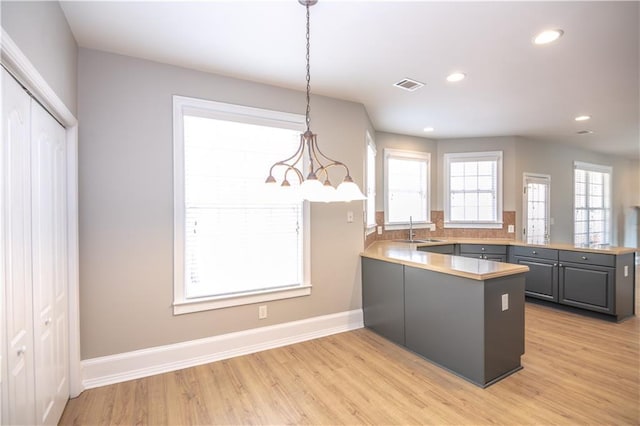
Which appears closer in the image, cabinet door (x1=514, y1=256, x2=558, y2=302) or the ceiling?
the ceiling

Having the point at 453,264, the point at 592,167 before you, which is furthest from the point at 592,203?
the point at 453,264

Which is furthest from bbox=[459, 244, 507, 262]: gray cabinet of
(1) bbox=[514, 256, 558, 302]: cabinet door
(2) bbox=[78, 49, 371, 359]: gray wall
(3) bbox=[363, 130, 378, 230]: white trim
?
(2) bbox=[78, 49, 371, 359]: gray wall

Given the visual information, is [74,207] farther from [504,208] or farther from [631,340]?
[504,208]

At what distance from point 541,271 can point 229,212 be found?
4.32 m

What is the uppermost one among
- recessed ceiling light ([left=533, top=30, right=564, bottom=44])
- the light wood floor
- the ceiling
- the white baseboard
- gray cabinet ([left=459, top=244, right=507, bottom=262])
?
the ceiling

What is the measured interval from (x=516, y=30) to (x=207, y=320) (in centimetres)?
334

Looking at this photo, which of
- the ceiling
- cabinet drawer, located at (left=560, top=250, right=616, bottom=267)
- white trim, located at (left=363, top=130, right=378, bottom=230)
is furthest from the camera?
white trim, located at (left=363, top=130, right=378, bottom=230)

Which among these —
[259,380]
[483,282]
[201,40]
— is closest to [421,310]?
[483,282]

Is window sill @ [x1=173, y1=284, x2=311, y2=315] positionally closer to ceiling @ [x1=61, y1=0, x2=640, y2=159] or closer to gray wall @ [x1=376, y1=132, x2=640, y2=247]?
ceiling @ [x1=61, y1=0, x2=640, y2=159]

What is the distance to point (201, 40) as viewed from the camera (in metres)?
2.39

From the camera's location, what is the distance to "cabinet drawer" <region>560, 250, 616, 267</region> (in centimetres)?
385

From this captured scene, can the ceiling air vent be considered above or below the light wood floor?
above

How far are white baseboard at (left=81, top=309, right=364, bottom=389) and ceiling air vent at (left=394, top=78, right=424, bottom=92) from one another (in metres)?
2.52

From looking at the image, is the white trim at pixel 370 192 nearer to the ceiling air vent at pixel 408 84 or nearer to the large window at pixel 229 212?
the ceiling air vent at pixel 408 84
